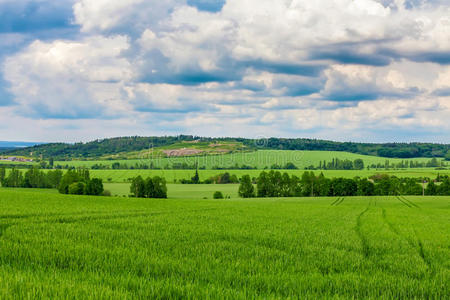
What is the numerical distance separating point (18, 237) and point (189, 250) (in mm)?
6991

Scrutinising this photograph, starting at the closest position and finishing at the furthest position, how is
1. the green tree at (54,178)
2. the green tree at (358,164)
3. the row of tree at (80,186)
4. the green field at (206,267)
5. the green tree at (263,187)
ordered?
1. the green field at (206,267)
2. the row of tree at (80,186)
3. the green tree at (263,187)
4. the green tree at (54,178)
5. the green tree at (358,164)

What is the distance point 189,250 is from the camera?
43.0ft

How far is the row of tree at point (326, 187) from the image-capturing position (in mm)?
113500

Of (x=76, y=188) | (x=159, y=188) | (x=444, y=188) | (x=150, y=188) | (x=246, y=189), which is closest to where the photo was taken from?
(x=76, y=188)

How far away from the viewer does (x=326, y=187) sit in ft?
374

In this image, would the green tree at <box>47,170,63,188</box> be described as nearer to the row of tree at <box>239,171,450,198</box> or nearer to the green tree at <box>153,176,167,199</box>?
the green tree at <box>153,176,167,199</box>

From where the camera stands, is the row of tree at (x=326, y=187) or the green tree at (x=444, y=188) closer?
the green tree at (x=444, y=188)

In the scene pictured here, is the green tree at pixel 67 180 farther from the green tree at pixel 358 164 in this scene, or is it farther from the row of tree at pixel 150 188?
the green tree at pixel 358 164

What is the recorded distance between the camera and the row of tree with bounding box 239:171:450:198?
11350 centimetres

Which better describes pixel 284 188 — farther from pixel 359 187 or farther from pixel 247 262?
pixel 247 262

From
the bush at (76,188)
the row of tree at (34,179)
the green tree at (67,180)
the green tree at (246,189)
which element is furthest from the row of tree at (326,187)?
the row of tree at (34,179)

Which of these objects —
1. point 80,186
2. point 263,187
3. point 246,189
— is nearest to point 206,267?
point 80,186

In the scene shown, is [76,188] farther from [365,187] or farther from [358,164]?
[358,164]

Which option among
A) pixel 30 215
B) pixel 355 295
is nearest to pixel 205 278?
pixel 355 295
